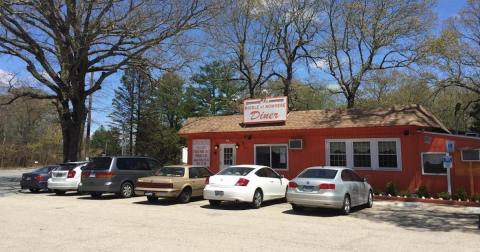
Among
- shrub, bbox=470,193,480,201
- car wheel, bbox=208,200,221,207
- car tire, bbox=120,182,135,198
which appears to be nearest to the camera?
car wheel, bbox=208,200,221,207

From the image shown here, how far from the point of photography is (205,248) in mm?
8336

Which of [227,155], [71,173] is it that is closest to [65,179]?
[71,173]

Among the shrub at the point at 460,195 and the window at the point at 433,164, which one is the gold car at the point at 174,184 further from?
the shrub at the point at 460,195

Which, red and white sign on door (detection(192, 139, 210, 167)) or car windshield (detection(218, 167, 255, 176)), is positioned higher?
red and white sign on door (detection(192, 139, 210, 167))

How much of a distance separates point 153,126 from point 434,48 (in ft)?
120

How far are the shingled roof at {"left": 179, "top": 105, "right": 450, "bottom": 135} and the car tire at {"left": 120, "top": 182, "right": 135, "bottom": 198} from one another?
6.54 metres

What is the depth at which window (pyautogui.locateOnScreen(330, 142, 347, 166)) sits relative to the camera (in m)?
21.1

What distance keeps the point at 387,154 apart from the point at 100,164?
12.3m

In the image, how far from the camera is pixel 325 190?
13484 mm

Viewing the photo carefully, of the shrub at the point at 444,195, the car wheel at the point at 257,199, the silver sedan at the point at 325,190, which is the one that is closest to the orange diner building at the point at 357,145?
the shrub at the point at 444,195

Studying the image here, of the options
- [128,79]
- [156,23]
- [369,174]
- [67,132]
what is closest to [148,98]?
[128,79]

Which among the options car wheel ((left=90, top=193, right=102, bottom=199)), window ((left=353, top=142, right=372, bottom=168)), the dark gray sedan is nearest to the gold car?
car wheel ((left=90, top=193, right=102, bottom=199))

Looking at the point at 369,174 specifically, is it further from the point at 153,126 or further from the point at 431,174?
the point at 153,126

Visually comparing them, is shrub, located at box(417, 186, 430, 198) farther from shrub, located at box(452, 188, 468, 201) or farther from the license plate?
the license plate
